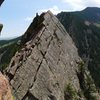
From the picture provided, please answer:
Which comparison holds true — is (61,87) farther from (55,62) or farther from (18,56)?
(18,56)

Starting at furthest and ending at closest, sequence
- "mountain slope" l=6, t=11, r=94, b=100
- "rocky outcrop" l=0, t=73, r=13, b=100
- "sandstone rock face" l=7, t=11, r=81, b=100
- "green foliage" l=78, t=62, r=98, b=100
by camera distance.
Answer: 1. "green foliage" l=78, t=62, r=98, b=100
2. "mountain slope" l=6, t=11, r=94, b=100
3. "sandstone rock face" l=7, t=11, r=81, b=100
4. "rocky outcrop" l=0, t=73, r=13, b=100

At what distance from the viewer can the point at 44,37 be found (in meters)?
89.2

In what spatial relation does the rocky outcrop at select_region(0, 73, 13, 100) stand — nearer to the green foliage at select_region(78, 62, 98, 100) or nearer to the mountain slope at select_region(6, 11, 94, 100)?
the mountain slope at select_region(6, 11, 94, 100)

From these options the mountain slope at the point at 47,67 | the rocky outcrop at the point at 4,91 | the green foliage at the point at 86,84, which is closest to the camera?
the rocky outcrop at the point at 4,91

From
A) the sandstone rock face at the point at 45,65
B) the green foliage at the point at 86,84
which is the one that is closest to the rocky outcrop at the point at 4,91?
the sandstone rock face at the point at 45,65

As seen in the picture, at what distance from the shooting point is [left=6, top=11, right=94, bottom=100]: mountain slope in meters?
75.2

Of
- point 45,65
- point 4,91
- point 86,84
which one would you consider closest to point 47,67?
point 45,65

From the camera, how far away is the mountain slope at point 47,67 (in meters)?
75.2

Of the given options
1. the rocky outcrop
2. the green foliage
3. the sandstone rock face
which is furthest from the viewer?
the green foliage

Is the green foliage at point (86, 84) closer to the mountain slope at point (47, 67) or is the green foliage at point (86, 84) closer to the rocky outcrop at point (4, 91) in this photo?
the mountain slope at point (47, 67)

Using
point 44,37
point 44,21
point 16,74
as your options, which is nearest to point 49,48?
point 44,37

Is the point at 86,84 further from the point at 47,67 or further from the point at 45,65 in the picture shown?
the point at 45,65

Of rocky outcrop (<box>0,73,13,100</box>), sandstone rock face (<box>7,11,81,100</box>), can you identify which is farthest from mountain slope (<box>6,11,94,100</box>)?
rocky outcrop (<box>0,73,13,100</box>)

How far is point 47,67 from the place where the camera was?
8238 centimetres
